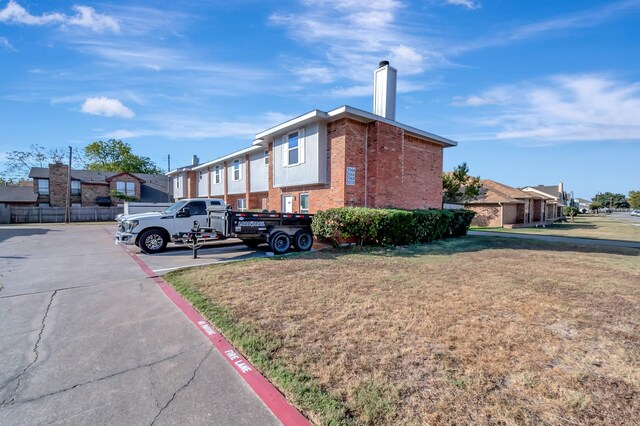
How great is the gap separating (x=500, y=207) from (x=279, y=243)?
77.9 feet

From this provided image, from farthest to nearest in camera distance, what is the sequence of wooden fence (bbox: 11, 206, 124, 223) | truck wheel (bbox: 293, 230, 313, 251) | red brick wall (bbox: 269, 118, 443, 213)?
wooden fence (bbox: 11, 206, 124, 223) → red brick wall (bbox: 269, 118, 443, 213) → truck wheel (bbox: 293, 230, 313, 251)

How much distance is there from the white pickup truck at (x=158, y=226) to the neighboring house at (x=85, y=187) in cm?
2567

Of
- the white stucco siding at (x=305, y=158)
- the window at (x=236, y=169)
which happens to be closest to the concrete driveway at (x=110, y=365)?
the white stucco siding at (x=305, y=158)

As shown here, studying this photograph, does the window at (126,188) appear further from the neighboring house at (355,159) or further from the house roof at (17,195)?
the neighboring house at (355,159)

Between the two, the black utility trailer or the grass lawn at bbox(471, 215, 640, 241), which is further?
the grass lawn at bbox(471, 215, 640, 241)

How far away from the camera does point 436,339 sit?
3.75 meters

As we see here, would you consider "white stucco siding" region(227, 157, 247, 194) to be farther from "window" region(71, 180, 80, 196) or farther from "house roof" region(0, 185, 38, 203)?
"house roof" region(0, 185, 38, 203)

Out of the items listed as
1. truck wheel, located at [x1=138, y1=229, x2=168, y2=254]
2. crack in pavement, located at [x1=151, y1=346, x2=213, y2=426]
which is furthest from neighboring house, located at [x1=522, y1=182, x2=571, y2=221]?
crack in pavement, located at [x1=151, y1=346, x2=213, y2=426]

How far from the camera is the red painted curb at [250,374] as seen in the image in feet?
8.11

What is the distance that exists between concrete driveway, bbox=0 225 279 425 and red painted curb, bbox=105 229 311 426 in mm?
62

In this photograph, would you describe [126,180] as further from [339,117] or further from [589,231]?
[589,231]

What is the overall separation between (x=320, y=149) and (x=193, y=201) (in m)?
5.68

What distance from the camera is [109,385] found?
2916 mm

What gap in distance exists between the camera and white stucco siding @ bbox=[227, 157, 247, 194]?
22594 mm
